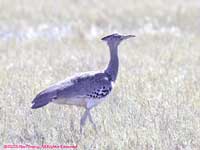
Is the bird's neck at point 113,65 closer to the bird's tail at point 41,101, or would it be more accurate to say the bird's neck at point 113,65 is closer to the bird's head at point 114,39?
the bird's head at point 114,39

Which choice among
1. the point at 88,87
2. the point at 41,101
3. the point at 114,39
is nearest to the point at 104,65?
the point at 114,39

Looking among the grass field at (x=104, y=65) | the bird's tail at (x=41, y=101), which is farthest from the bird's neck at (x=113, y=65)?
the bird's tail at (x=41, y=101)

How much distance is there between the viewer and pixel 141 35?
1181 cm

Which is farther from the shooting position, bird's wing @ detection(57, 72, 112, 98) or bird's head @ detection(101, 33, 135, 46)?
bird's head @ detection(101, 33, 135, 46)

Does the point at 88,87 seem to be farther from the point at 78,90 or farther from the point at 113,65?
the point at 113,65

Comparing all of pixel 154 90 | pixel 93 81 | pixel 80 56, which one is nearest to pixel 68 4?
pixel 80 56

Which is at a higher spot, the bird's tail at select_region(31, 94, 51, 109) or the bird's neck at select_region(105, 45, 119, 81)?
the bird's neck at select_region(105, 45, 119, 81)

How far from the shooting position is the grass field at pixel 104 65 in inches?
248

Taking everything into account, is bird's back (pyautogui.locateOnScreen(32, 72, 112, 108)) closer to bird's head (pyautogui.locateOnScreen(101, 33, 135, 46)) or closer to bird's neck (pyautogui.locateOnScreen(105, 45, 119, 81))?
bird's neck (pyautogui.locateOnScreen(105, 45, 119, 81))

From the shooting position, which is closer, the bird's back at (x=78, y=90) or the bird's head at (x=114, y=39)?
the bird's back at (x=78, y=90)

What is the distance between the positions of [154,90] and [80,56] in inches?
81.0

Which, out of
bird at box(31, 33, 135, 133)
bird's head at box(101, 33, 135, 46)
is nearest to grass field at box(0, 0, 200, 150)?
bird at box(31, 33, 135, 133)

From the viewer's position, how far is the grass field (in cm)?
631

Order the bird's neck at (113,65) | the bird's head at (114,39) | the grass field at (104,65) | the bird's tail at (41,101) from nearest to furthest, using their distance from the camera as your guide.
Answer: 1. the bird's tail at (41,101)
2. the grass field at (104,65)
3. the bird's neck at (113,65)
4. the bird's head at (114,39)
